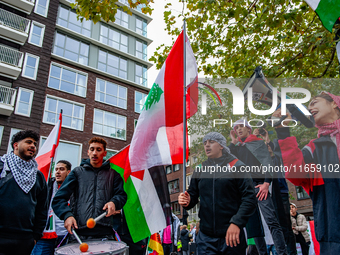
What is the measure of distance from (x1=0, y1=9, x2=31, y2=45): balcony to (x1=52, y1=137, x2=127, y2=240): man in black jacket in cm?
1770

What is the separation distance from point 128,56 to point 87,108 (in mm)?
6838

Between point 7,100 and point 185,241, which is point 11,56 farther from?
point 185,241

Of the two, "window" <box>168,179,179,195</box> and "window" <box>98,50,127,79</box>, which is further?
"window" <box>168,179,179,195</box>

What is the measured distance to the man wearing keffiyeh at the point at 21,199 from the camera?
3.16 m

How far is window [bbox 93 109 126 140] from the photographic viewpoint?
21.5 meters

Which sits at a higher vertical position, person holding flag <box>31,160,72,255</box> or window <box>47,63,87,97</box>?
window <box>47,63,87,97</box>

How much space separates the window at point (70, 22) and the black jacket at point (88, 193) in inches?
837

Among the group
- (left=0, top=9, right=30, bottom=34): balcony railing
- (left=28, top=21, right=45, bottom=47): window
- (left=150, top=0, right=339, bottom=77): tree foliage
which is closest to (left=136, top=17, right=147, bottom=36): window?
(left=28, top=21, right=45, bottom=47): window

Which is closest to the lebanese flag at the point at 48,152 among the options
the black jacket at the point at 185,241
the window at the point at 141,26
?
the black jacket at the point at 185,241

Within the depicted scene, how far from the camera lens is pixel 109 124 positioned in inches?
877

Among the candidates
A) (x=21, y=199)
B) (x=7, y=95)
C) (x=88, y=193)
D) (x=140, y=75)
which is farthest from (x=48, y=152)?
(x=140, y=75)

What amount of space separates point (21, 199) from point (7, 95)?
15.8 metres

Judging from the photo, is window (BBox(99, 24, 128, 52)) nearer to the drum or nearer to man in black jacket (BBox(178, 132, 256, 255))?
man in black jacket (BBox(178, 132, 256, 255))

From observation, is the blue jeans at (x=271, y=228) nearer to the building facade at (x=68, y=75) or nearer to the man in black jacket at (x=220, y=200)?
the man in black jacket at (x=220, y=200)
